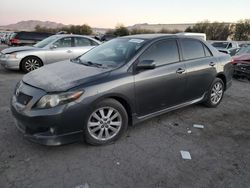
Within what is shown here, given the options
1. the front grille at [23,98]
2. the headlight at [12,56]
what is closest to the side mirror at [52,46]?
the headlight at [12,56]

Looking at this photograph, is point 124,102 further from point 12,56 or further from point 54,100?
point 12,56

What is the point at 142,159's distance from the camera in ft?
10.8

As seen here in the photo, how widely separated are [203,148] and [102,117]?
5.19 feet

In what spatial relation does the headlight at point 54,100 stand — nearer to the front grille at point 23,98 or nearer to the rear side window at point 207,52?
the front grille at point 23,98

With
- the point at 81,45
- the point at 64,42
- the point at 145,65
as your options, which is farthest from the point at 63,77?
the point at 81,45

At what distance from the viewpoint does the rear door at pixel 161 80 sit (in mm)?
3912

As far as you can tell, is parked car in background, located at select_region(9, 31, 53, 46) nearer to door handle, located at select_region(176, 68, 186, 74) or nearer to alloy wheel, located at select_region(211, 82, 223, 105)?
alloy wheel, located at select_region(211, 82, 223, 105)

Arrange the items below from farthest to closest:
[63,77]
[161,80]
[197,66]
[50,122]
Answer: [197,66], [161,80], [63,77], [50,122]

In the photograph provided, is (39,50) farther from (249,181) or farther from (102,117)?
(249,181)

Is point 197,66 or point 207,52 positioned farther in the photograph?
point 207,52

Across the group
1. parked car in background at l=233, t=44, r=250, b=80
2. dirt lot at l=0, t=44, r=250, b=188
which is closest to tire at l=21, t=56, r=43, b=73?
dirt lot at l=0, t=44, r=250, b=188

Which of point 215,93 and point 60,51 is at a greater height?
point 60,51

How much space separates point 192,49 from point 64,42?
19.8ft

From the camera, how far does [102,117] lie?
3568 mm
